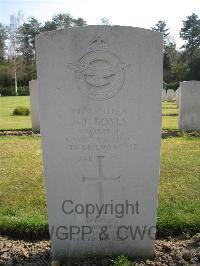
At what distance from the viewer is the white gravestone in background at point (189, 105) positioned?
40.3 feet

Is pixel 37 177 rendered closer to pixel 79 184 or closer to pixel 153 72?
pixel 79 184

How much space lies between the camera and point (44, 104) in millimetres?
3863

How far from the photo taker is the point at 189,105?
12414mm

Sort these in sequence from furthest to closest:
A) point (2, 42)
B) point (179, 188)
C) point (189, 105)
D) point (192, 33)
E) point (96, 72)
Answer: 1. point (192, 33)
2. point (2, 42)
3. point (189, 105)
4. point (179, 188)
5. point (96, 72)

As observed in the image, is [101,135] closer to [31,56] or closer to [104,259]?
[104,259]

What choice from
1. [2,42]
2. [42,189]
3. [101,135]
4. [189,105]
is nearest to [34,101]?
[189,105]

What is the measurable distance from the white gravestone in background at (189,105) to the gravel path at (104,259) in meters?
8.20

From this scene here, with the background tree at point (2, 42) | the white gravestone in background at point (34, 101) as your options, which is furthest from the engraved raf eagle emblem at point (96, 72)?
the background tree at point (2, 42)

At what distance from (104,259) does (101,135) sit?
1261mm

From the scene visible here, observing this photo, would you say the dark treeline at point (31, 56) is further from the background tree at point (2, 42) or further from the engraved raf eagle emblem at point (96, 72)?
the engraved raf eagle emblem at point (96, 72)

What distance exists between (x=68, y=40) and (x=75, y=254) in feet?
7.24

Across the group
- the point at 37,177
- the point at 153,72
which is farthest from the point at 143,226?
the point at 37,177

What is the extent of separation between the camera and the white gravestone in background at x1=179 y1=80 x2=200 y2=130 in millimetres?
12289

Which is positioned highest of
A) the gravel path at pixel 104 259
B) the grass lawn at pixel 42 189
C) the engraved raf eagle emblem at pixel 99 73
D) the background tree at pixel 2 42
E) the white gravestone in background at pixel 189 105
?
the background tree at pixel 2 42
